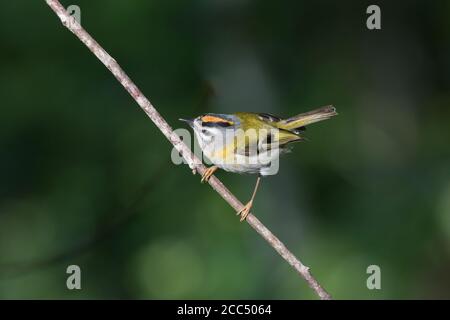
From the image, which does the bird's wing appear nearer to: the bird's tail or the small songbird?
the small songbird

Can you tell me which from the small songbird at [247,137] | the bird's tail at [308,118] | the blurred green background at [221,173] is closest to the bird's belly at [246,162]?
the small songbird at [247,137]

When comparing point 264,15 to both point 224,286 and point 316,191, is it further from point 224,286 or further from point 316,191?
point 224,286

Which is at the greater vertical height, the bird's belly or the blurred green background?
the blurred green background

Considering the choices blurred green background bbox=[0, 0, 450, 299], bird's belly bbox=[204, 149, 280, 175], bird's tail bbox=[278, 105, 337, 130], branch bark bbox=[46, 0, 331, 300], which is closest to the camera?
branch bark bbox=[46, 0, 331, 300]

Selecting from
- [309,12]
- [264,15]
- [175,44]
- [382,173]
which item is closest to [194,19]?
[175,44]

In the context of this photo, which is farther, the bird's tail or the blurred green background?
the blurred green background

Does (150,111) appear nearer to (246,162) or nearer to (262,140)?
(246,162)

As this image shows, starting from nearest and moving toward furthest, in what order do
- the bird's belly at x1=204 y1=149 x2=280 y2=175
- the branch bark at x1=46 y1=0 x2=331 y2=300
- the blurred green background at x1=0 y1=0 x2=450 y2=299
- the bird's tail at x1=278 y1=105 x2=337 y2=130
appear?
the branch bark at x1=46 y1=0 x2=331 y2=300
the bird's belly at x1=204 y1=149 x2=280 y2=175
the bird's tail at x1=278 y1=105 x2=337 y2=130
the blurred green background at x1=0 y1=0 x2=450 y2=299

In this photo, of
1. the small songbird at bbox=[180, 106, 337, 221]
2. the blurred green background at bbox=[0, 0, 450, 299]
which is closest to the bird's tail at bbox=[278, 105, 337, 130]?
the small songbird at bbox=[180, 106, 337, 221]
